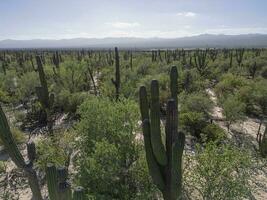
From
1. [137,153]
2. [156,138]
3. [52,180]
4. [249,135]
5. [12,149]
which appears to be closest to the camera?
[52,180]

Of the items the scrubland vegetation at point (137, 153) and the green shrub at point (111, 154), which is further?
the green shrub at point (111, 154)

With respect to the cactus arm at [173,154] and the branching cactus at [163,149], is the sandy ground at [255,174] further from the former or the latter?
the cactus arm at [173,154]

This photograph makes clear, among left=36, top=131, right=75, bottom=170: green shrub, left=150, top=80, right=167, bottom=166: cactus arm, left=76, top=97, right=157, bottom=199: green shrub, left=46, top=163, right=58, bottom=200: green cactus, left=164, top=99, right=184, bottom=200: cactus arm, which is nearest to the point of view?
left=46, top=163, right=58, bottom=200: green cactus

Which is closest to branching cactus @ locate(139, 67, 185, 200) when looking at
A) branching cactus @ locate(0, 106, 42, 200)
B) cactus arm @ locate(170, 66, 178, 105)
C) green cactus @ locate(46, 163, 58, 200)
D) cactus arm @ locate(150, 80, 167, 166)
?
cactus arm @ locate(150, 80, 167, 166)

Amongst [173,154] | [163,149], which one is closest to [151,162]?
[163,149]

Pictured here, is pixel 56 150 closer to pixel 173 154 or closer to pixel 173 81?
pixel 173 81

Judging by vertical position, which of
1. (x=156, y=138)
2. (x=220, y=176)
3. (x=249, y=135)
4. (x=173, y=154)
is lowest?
(x=249, y=135)

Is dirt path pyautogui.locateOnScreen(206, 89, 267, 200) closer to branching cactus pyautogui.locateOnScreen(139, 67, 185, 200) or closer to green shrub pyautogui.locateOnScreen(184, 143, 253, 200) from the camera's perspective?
green shrub pyautogui.locateOnScreen(184, 143, 253, 200)

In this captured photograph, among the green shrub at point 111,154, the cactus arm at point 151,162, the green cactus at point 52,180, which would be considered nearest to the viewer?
the green cactus at point 52,180

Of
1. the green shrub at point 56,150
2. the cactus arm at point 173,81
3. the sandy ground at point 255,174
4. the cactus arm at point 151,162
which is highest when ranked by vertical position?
the cactus arm at point 173,81

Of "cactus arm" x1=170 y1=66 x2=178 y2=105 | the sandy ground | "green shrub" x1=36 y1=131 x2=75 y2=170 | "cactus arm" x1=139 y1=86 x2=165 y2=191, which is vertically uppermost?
"cactus arm" x1=170 y1=66 x2=178 y2=105

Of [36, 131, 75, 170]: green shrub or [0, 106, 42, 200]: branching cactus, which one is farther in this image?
[36, 131, 75, 170]: green shrub

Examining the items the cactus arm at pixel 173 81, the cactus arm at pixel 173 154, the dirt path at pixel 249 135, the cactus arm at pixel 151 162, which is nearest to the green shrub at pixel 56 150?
the cactus arm at pixel 151 162

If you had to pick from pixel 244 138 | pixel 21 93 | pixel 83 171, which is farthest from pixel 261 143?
pixel 21 93
